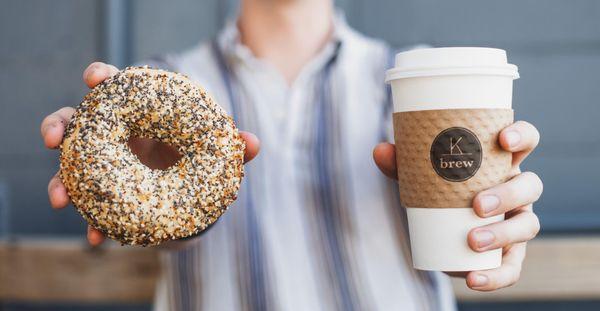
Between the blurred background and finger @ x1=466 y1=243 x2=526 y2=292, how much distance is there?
1336 millimetres

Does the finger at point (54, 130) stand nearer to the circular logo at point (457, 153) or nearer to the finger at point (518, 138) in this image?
the circular logo at point (457, 153)

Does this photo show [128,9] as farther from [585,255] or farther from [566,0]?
[585,255]

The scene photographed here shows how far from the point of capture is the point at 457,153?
0.99 meters

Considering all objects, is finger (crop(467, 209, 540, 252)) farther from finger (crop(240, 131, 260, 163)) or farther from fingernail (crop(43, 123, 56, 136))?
fingernail (crop(43, 123, 56, 136))

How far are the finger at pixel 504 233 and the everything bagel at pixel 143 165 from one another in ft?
1.35

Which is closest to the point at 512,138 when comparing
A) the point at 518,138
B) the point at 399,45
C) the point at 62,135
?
the point at 518,138

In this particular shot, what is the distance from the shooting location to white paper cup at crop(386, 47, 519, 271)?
999 millimetres

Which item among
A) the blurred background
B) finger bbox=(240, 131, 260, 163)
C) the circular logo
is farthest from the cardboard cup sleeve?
the blurred background

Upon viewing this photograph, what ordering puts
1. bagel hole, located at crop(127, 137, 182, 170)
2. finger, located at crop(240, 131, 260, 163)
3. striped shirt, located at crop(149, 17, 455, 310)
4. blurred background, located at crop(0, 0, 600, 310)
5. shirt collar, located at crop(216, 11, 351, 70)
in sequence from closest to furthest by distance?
finger, located at crop(240, 131, 260, 163), bagel hole, located at crop(127, 137, 182, 170), striped shirt, located at crop(149, 17, 455, 310), shirt collar, located at crop(216, 11, 351, 70), blurred background, located at crop(0, 0, 600, 310)

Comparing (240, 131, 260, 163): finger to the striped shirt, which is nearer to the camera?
(240, 131, 260, 163): finger

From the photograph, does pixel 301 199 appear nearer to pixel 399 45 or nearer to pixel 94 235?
pixel 94 235

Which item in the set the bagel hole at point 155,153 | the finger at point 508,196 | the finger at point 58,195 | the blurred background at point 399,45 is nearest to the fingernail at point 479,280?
the finger at point 508,196

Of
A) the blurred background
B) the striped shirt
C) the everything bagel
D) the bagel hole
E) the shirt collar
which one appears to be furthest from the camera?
the blurred background

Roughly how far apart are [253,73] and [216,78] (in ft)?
0.33
